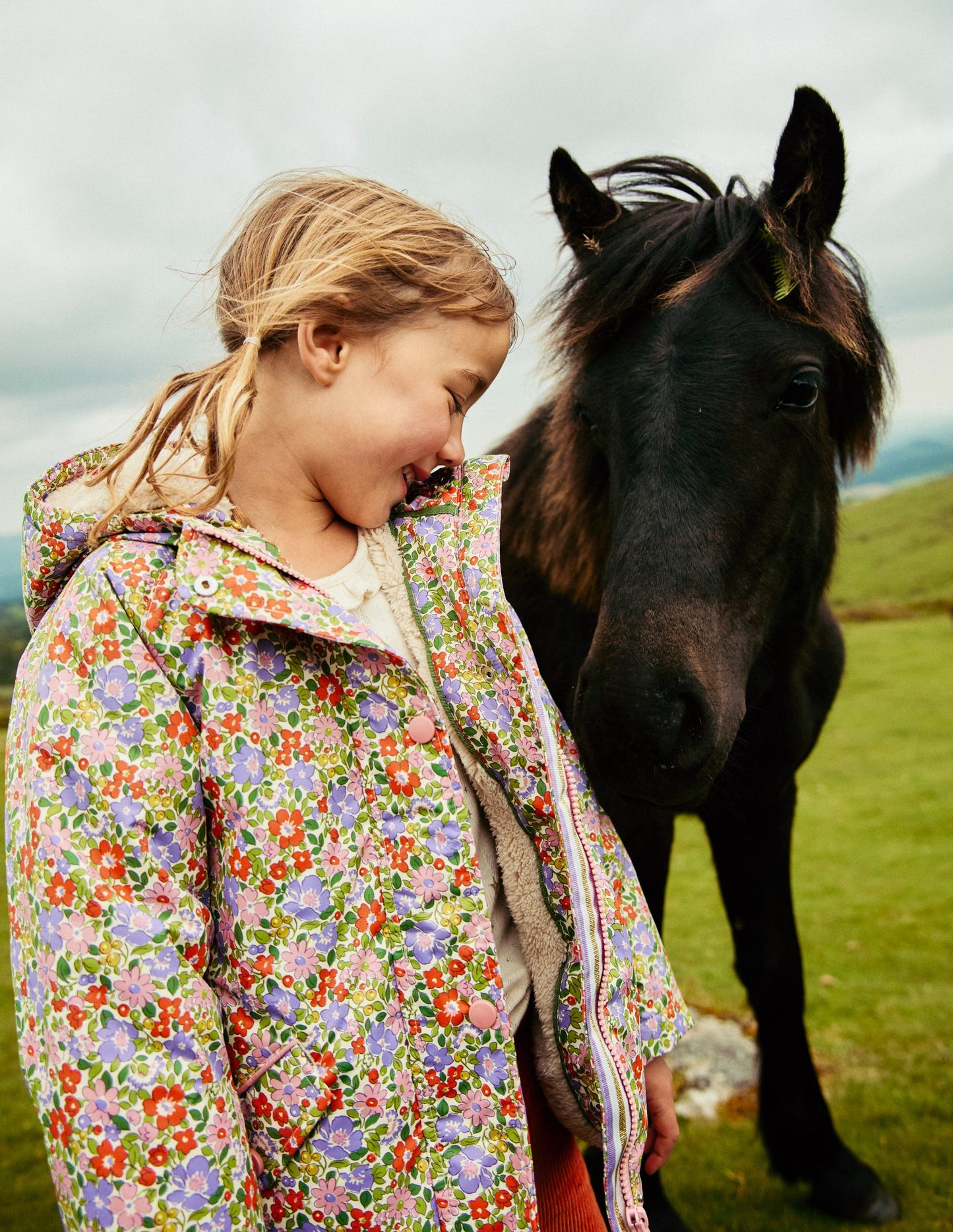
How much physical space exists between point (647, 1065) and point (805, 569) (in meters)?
1.27

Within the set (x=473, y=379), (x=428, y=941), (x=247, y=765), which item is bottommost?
(x=428, y=941)

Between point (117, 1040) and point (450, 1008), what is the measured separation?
46 centimetres

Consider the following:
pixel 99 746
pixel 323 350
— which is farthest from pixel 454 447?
pixel 99 746

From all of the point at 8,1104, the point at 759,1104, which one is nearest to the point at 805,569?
the point at 759,1104

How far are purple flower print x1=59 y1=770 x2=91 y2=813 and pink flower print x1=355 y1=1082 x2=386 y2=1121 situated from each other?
0.56 metres

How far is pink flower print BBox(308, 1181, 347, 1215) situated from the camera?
1231 mm

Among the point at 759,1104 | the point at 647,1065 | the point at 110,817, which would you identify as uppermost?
the point at 110,817

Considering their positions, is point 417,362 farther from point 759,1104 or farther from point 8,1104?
point 8,1104

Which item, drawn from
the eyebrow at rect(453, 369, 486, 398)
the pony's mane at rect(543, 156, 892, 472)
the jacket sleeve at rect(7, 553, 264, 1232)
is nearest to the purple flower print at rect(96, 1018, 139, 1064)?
the jacket sleeve at rect(7, 553, 264, 1232)

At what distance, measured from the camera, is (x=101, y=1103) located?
1.11 meters

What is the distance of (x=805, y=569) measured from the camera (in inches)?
88.6

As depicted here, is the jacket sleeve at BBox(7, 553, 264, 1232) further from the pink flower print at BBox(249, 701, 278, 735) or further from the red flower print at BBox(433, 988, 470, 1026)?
the red flower print at BBox(433, 988, 470, 1026)

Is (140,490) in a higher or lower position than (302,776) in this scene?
higher

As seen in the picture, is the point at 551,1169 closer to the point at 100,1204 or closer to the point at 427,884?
the point at 427,884
